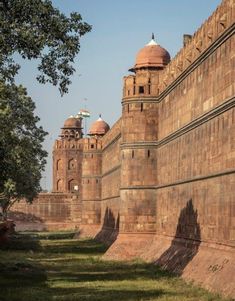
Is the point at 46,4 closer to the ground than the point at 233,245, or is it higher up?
higher up

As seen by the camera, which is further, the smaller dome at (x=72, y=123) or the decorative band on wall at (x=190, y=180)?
the smaller dome at (x=72, y=123)

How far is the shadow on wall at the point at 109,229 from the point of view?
4509 cm

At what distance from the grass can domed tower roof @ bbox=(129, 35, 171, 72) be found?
9.56m

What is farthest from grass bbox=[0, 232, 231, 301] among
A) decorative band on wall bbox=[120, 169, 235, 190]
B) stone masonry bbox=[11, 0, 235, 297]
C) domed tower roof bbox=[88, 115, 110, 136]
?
domed tower roof bbox=[88, 115, 110, 136]

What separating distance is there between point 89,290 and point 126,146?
13.5m

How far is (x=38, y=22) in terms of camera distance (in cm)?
1465

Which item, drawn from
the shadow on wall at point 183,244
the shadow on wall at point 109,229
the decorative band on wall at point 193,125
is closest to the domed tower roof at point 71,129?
the shadow on wall at point 109,229

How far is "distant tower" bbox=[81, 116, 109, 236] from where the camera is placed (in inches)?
2280

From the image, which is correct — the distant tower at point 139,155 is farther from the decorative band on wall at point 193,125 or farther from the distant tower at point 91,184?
the distant tower at point 91,184

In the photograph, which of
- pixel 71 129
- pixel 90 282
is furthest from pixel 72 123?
pixel 90 282

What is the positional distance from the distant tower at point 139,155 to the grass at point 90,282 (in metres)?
2.76

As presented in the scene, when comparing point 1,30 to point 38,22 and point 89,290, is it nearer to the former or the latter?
point 38,22

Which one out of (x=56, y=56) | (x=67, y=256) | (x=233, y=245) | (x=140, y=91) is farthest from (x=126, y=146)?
(x=56, y=56)

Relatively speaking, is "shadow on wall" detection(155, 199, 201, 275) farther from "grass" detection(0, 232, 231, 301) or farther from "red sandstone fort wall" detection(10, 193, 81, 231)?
"red sandstone fort wall" detection(10, 193, 81, 231)
